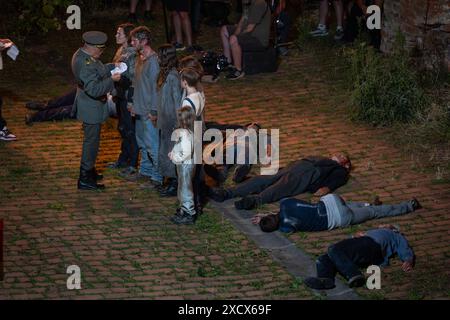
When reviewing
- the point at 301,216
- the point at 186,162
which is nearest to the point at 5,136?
the point at 186,162

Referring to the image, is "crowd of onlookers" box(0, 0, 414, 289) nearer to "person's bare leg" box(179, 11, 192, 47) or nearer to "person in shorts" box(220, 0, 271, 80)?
"person in shorts" box(220, 0, 271, 80)

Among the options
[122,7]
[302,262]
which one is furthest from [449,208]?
[122,7]

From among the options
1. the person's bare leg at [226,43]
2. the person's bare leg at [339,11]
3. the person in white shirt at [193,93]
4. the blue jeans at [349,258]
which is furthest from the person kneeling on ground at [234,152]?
the person's bare leg at [339,11]

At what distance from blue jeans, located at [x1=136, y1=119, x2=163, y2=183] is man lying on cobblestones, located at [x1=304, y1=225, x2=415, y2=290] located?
2.89 metres

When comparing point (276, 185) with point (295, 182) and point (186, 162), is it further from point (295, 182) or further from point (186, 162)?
point (186, 162)

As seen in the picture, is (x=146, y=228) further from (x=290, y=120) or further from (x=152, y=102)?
(x=290, y=120)

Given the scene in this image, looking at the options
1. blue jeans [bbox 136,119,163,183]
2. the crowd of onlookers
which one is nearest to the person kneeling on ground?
the crowd of onlookers

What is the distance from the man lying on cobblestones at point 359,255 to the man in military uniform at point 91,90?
10.6ft

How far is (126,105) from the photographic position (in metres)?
13.1

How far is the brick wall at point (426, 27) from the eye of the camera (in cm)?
1549

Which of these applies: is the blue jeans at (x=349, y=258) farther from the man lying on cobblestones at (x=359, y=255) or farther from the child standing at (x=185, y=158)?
the child standing at (x=185, y=158)

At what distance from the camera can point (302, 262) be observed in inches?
427

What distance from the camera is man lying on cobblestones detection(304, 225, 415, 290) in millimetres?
10234

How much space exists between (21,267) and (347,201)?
371cm
